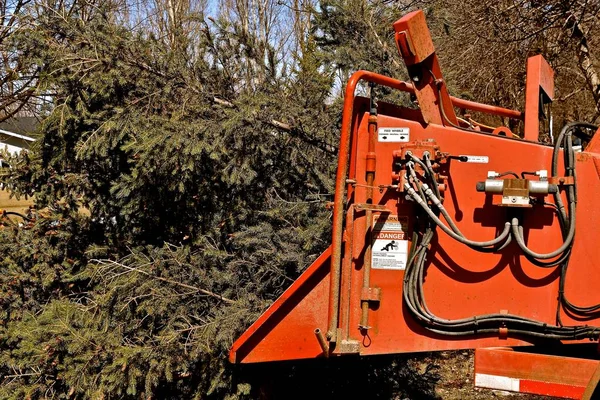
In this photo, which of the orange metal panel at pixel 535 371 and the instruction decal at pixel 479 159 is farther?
the instruction decal at pixel 479 159

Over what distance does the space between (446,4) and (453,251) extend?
682 centimetres

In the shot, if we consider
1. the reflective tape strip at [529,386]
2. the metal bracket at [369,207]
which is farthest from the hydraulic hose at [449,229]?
the reflective tape strip at [529,386]

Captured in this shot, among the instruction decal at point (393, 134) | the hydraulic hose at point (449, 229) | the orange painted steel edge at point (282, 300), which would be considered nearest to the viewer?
the hydraulic hose at point (449, 229)

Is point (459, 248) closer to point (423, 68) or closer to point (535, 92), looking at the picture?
point (423, 68)

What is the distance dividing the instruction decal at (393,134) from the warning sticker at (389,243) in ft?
1.35

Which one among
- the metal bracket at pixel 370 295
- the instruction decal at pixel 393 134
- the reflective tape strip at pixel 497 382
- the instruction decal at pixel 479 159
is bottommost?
the reflective tape strip at pixel 497 382

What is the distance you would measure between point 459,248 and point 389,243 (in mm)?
382

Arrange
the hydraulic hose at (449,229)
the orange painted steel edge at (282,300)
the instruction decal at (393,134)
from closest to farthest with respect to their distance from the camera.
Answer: the hydraulic hose at (449,229), the instruction decal at (393,134), the orange painted steel edge at (282,300)

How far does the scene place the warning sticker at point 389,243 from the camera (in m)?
3.11

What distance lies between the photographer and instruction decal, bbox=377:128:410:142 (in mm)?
3096

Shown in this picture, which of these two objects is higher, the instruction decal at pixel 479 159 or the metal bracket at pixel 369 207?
the instruction decal at pixel 479 159

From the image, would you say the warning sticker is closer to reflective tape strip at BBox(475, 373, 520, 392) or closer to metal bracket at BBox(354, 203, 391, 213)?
metal bracket at BBox(354, 203, 391, 213)

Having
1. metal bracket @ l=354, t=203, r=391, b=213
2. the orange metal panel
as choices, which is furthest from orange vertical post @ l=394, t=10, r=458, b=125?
the orange metal panel

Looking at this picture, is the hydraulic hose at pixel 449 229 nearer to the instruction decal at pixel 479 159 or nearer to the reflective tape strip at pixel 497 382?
the instruction decal at pixel 479 159
